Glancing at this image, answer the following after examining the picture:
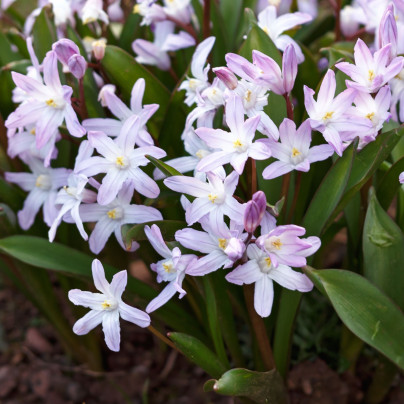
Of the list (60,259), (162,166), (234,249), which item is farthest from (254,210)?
(60,259)

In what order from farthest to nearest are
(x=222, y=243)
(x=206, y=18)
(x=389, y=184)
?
(x=206, y=18)
(x=389, y=184)
(x=222, y=243)

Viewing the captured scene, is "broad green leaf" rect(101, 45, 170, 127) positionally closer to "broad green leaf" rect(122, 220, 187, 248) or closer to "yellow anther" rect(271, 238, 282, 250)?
"broad green leaf" rect(122, 220, 187, 248)

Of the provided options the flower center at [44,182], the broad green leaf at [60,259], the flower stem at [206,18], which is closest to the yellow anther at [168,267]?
the broad green leaf at [60,259]

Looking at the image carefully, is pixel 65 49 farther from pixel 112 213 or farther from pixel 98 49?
pixel 112 213

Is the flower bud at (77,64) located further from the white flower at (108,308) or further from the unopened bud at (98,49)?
the white flower at (108,308)

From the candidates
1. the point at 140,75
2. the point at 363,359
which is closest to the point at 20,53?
the point at 140,75

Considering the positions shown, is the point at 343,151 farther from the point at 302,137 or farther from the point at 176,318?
the point at 176,318

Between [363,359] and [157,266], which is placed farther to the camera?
[363,359]
